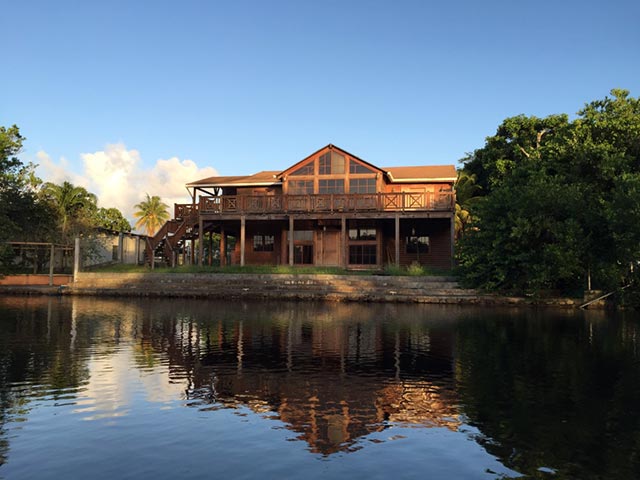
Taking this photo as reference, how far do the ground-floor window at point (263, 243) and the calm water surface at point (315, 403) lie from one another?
21.0m

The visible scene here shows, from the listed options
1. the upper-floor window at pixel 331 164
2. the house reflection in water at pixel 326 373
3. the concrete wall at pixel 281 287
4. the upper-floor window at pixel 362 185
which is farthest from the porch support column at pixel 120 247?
the house reflection in water at pixel 326 373

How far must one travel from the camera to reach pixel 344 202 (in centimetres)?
3123

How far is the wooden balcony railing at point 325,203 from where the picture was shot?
30.6 metres

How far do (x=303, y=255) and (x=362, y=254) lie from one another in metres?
4.10

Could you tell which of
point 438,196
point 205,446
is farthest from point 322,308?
point 205,446

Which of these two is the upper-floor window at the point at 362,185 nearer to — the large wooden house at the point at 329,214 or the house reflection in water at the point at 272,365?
the large wooden house at the point at 329,214

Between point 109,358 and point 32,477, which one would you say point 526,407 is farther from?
point 109,358

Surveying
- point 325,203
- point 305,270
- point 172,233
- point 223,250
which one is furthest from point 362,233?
point 172,233

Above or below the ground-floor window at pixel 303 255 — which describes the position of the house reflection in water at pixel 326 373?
below

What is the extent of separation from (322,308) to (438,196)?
1240cm

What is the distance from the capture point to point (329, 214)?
1238 inches

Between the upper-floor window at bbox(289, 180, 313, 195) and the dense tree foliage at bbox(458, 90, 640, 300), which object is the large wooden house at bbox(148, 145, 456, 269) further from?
the dense tree foliage at bbox(458, 90, 640, 300)

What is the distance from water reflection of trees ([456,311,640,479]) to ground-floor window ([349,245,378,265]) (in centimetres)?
1902

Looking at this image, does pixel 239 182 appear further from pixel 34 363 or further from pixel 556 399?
pixel 556 399
